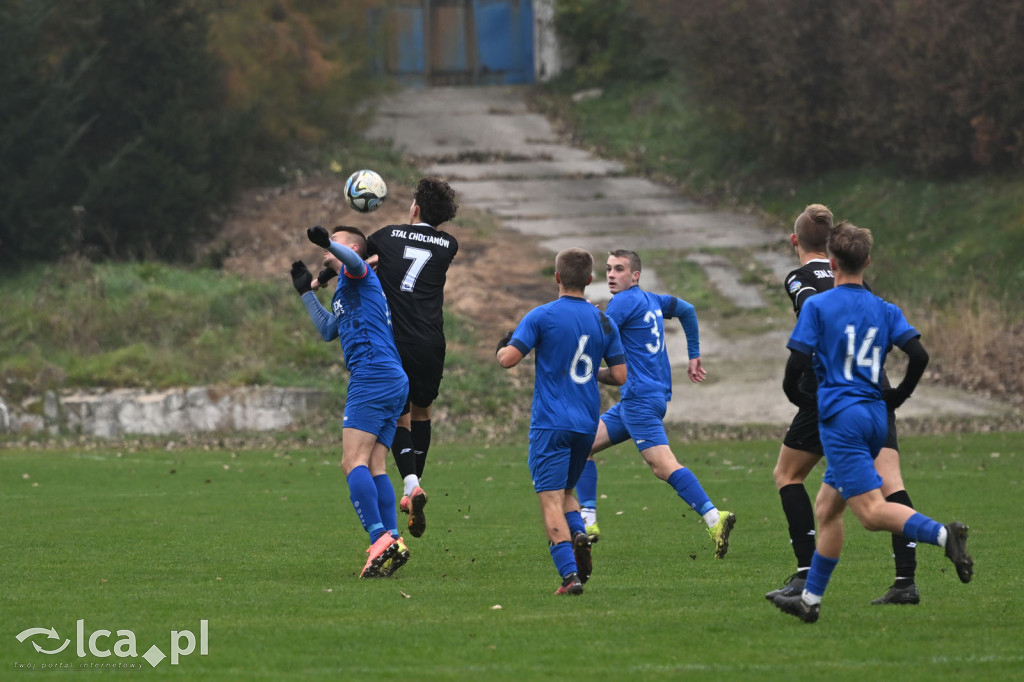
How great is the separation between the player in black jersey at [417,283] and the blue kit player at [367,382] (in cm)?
47

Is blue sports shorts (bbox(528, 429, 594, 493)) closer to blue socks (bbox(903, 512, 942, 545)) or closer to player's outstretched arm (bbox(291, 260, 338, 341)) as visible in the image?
player's outstretched arm (bbox(291, 260, 338, 341))

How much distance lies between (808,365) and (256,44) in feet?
85.1

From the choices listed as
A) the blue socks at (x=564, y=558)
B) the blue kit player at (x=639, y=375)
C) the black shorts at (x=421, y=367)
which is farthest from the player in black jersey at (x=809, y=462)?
the black shorts at (x=421, y=367)

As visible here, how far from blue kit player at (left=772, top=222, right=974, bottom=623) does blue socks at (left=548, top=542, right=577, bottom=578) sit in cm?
130

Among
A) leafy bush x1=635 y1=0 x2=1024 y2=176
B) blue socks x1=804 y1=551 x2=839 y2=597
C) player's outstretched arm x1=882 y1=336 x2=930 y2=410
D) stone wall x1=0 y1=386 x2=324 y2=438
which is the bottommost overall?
stone wall x1=0 y1=386 x2=324 y2=438

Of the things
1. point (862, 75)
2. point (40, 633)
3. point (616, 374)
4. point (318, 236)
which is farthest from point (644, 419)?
point (862, 75)

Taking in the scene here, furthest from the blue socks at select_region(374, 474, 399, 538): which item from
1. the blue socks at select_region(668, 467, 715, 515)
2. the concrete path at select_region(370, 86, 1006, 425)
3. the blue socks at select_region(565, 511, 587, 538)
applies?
the concrete path at select_region(370, 86, 1006, 425)

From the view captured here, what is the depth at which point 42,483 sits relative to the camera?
1477 centimetres

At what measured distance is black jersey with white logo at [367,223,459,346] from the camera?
31.4ft

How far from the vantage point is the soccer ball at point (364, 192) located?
374 inches

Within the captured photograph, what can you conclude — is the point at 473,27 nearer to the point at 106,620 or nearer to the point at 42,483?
the point at 42,483

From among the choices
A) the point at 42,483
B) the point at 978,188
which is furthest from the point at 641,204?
the point at 42,483

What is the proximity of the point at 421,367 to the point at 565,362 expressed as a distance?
210cm

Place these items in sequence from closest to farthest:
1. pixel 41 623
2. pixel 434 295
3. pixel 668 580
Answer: pixel 41 623, pixel 668 580, pixel 434 295
